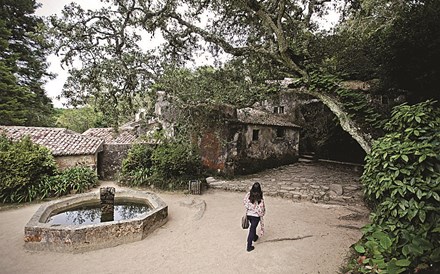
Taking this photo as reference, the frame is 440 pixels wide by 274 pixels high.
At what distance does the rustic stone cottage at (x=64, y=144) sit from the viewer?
38.0 feet

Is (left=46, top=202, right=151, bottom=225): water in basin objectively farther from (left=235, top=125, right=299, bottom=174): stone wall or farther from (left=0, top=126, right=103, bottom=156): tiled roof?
(left=235, top=125, right=299, bottom=174): stone wall

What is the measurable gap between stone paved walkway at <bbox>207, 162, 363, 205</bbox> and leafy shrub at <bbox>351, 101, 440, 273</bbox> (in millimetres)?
5109

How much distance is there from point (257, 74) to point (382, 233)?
8.27m

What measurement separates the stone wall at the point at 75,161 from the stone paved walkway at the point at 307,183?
6.66m

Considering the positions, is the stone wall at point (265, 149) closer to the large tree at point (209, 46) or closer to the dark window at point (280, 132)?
the dark window at point (280, 132)

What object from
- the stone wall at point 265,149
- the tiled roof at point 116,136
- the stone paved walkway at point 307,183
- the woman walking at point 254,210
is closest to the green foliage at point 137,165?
the stone paved walkway at point 307,183

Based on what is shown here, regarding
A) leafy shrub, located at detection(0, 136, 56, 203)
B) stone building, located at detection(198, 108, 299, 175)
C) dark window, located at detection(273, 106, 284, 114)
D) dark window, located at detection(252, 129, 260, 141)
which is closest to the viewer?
leafy shrub, located at detection(0, 136, 56, 203)

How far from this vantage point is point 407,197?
3490 millimetres

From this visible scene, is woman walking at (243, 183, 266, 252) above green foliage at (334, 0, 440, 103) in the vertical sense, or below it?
below

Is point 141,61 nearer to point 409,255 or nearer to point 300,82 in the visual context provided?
point 300,82

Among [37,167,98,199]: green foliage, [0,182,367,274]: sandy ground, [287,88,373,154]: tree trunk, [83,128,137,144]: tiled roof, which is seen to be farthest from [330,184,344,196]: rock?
[83,128,137,144]: tiled roof

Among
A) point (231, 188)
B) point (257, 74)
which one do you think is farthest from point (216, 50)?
point (231, 188)

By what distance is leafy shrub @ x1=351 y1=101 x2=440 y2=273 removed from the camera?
2.90 m

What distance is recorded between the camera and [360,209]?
7.70 meters
